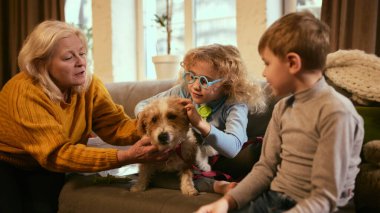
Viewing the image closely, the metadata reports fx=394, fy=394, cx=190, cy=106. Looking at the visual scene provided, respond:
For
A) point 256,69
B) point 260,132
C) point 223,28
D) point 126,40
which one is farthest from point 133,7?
point 260,132

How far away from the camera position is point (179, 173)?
1702mm

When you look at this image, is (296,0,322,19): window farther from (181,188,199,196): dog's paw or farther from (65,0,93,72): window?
(65,0,93,72): window

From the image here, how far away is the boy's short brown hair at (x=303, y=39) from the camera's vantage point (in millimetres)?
1102

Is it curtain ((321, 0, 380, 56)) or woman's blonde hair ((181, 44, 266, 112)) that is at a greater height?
curtain ((321, 0, 380, 56))

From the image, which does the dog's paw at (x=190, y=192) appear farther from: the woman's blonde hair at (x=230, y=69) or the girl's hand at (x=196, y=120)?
the woman's blonde hair at (x=230, y=69)

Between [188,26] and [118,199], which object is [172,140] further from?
[188,26]

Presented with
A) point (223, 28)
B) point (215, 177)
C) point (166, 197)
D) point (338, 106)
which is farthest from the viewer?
point (223, 28)

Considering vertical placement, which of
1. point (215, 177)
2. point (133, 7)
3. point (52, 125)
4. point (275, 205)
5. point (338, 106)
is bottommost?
point (215, 177)

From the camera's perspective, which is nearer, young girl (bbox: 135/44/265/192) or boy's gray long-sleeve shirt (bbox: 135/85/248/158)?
boy's gray long-sleeve shirt (bbox: 135/85/248/158)

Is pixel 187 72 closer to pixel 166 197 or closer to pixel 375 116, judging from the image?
pixel 166 197

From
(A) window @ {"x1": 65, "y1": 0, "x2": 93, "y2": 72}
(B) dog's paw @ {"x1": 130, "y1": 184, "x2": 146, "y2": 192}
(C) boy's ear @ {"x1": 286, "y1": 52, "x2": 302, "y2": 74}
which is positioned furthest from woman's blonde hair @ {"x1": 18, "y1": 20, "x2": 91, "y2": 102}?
(A) window @ {"x1": 65, "y1": 0, "x2": 93, "y2": 72}

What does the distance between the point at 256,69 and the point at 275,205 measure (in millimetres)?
2085

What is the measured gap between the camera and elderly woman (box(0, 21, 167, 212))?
5.34 feet

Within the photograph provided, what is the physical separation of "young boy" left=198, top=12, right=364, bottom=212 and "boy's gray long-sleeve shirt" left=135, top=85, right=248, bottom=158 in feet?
1.06
